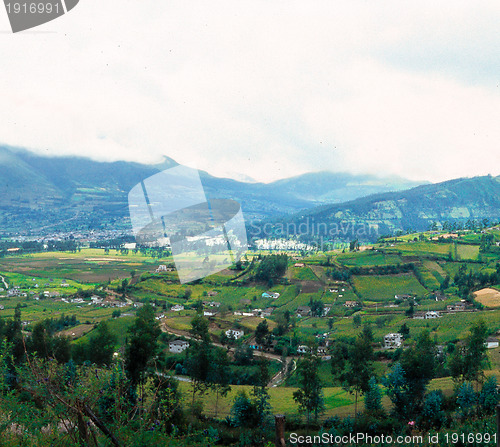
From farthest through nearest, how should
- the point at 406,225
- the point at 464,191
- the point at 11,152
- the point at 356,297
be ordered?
the point at 11,152
the point at 464,191
the point at 406,225
the point at 356,297

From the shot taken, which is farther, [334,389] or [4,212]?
[4,212]

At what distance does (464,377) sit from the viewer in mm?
12156

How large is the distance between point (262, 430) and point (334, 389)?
5385 millimetres

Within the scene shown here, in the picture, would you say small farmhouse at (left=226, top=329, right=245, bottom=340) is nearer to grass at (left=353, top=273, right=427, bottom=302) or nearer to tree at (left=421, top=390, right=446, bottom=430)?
tree at (left=421, top=390, right=446, bottom=430)

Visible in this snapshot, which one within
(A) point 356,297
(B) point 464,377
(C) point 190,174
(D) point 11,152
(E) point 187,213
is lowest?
(A) point 356,297

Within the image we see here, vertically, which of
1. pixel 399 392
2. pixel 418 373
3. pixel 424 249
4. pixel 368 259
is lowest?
pixel 424 249

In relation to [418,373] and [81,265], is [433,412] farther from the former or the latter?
[81,265]

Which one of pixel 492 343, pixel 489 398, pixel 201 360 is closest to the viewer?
pixel 489 398

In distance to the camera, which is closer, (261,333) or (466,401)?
(466,401)

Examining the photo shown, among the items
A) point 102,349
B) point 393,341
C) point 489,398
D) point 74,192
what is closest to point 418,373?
point 489,398

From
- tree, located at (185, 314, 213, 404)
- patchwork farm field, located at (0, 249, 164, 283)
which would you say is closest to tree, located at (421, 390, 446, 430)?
tree, located at (185, 314, 213, 404)

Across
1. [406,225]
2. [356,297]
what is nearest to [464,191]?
[406,225]

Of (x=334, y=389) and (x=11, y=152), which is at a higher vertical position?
(x=11, y=152)

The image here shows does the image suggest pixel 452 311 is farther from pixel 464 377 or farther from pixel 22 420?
pixel 22 420
